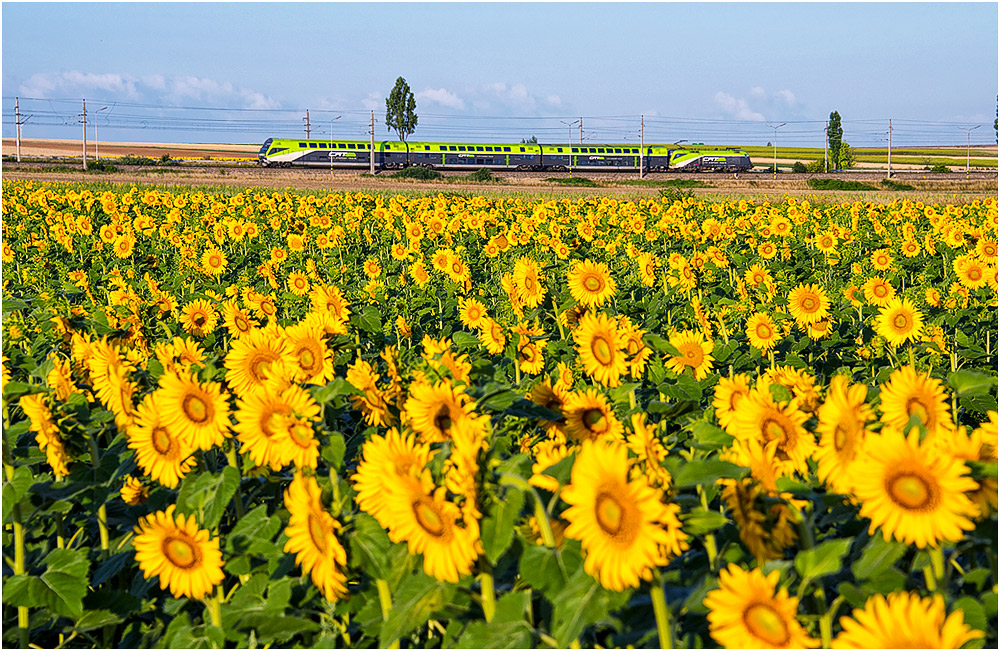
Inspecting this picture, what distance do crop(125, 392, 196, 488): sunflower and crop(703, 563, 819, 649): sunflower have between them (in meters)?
1.94

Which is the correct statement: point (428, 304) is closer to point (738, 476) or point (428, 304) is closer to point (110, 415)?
point (110, 415)

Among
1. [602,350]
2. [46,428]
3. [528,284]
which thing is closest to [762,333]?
[528,284]

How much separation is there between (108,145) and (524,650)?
613ft

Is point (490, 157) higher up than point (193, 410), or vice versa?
point (490, 157)

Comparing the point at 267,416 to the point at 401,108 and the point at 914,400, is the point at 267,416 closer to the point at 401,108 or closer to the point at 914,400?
the point at 914,400

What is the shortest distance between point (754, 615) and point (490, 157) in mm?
89870

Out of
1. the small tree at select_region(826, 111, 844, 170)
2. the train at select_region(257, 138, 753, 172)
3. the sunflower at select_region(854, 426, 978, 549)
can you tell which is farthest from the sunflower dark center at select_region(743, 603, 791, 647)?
the small tree at select_region(826, 111, 844, 170)

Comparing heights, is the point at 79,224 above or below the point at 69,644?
above

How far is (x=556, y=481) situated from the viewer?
6.61 ft

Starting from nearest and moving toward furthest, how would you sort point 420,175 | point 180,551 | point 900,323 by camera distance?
point 180,551, point 900,323, point 420,175

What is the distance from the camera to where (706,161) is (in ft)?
306

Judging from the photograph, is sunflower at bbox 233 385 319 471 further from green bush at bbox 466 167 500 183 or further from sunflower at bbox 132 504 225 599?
green bush at bbox 466 167 500 183

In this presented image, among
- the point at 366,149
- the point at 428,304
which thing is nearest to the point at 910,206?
the point at 428,304

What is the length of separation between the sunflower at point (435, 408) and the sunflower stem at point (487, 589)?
1.93ft
